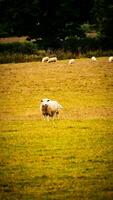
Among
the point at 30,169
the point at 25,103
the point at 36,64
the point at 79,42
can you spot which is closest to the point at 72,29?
the point at 79,42

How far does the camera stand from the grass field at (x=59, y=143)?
36.2 ft

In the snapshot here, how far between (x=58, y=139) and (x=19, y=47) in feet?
139

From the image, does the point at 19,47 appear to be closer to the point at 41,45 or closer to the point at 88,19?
the point at 41,45

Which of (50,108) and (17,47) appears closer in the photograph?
(50,108)

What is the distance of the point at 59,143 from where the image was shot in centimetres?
1557

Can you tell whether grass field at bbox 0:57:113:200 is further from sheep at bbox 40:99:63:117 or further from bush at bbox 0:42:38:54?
bush at bbox 0:42:38:54

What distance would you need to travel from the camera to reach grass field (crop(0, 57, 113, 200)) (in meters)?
11.0

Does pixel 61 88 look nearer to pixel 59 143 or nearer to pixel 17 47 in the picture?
pixel 59 143

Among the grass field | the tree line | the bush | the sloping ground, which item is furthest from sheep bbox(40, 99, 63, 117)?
the tree line

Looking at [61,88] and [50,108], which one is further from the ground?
[50,108]

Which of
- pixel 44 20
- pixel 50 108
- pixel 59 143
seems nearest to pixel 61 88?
pixel 50 108

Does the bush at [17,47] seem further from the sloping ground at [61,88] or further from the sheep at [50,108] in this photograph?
the sheep at [50,108]

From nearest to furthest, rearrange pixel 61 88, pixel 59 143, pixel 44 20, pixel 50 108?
pixel 59 143
pixel 50 108
pixel 61 88
pixel 44 20

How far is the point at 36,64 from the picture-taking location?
140 ft
